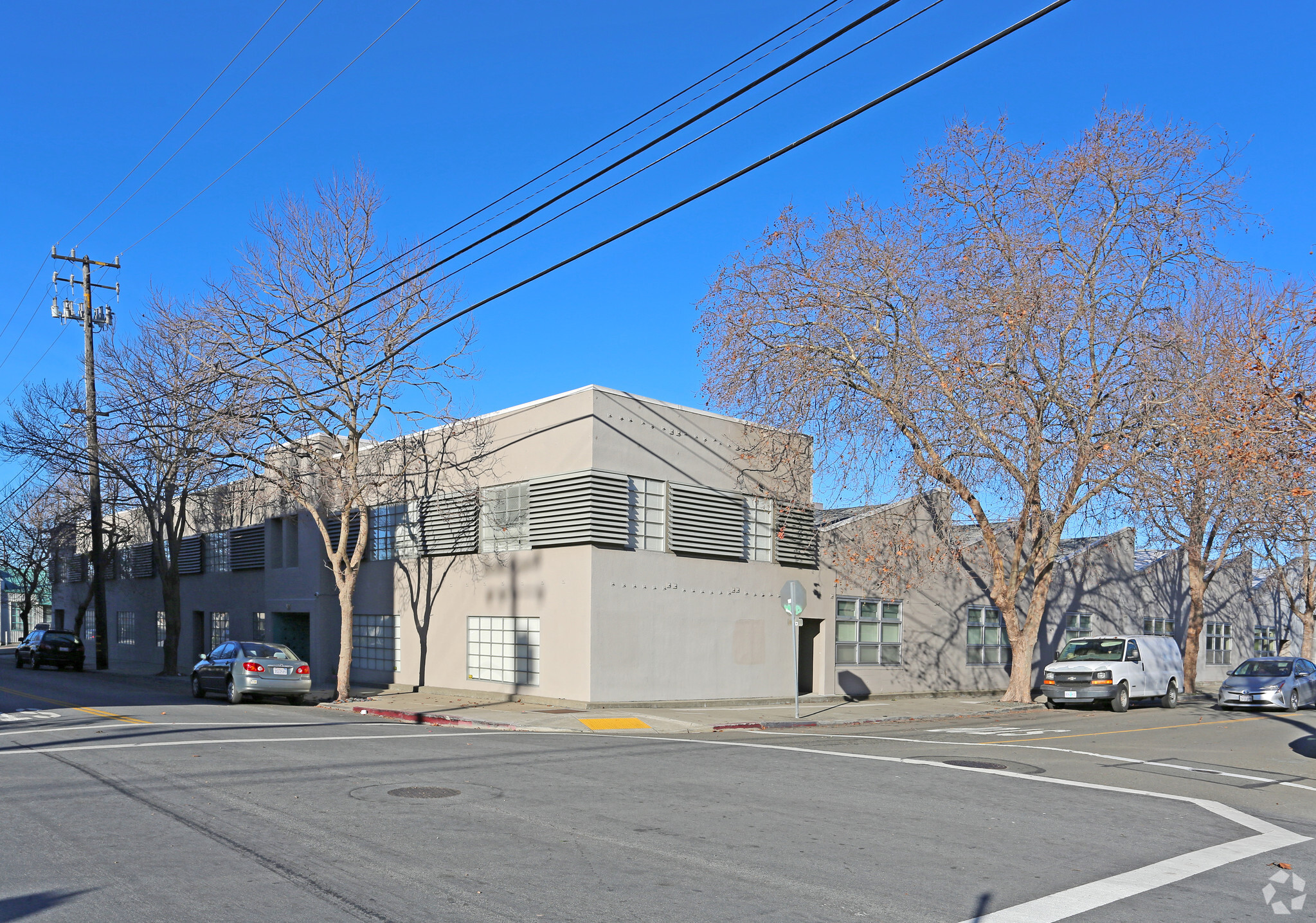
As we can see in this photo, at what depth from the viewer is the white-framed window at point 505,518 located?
81.3 ft

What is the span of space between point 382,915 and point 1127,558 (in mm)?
38178

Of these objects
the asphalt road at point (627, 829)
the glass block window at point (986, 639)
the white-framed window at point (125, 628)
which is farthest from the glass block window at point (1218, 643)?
the white-framed window at point (125, 628)

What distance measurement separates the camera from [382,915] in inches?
242

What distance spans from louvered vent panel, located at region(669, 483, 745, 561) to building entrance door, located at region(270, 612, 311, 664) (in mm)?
15565

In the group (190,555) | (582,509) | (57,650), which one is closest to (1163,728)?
(582,509)

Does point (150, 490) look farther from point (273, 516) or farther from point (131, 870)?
point (131, 870)

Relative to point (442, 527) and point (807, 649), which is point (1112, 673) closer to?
point (807, 649)

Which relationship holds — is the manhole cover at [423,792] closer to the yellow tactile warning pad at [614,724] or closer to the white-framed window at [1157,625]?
the yellow tactile warning pad at [614,724]

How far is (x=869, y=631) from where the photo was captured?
29.2 meters

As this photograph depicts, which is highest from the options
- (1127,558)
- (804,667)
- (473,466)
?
(473,466)

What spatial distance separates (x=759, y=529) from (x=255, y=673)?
12.3 m

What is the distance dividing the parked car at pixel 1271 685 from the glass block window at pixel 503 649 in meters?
17.6

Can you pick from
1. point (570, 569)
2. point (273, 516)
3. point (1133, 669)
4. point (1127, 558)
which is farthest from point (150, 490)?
point (1127, 558)

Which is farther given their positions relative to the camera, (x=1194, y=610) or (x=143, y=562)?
(x=143, y=562)
